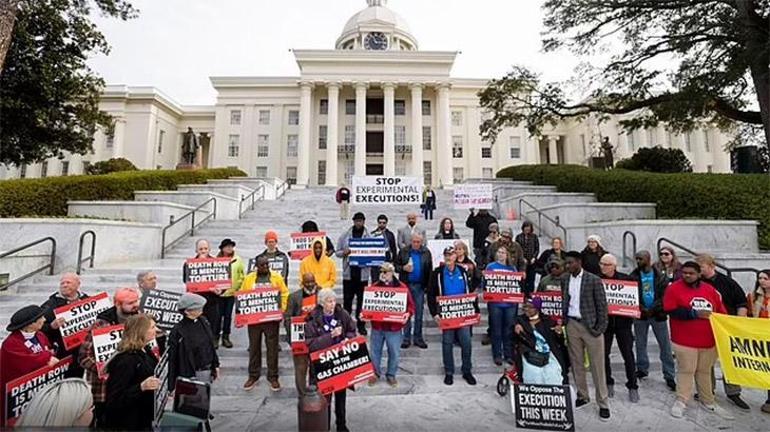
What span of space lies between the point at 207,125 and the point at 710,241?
171 ft

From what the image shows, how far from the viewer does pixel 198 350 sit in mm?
3879

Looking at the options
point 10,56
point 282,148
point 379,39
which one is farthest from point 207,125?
point 10,56

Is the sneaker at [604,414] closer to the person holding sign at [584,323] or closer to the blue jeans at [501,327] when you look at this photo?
the person holding sign at [584,323]

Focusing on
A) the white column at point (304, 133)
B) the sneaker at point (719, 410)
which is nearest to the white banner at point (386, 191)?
the sneaker at point (719, 410)

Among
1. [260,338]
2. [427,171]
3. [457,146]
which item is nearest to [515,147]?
[457,146]

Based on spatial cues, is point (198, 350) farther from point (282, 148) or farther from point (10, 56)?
point (282, 148)

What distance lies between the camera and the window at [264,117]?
42781 mm

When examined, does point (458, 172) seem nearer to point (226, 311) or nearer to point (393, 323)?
point (226, 311)

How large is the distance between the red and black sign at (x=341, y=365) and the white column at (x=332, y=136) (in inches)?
1257

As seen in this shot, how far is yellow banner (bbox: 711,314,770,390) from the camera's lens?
430 cm

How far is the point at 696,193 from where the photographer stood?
10195 mm

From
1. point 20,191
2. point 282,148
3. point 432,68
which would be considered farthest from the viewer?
point 282,148

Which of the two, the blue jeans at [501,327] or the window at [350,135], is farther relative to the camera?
the window at [350,135]

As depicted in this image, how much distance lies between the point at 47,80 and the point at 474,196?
569 inches
